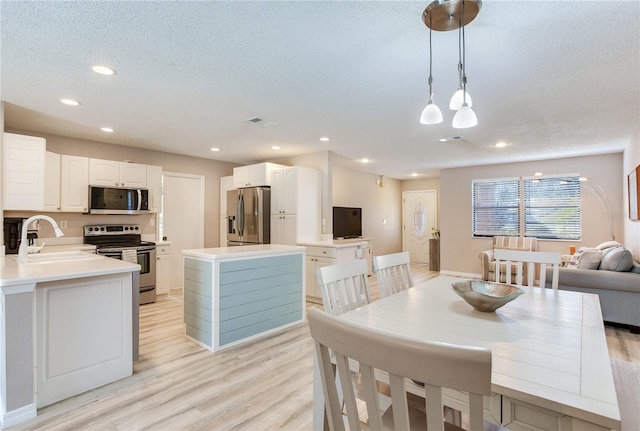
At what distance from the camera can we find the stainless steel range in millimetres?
4406

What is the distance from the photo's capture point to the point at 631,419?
4.25 feet

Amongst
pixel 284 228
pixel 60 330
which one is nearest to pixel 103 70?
pixel 60 330

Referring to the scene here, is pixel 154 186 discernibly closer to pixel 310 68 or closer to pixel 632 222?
pixel 310 68

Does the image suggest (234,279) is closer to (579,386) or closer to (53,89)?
(53,89)

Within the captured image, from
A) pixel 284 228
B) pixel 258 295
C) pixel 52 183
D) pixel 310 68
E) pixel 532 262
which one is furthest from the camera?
pixel 284 228

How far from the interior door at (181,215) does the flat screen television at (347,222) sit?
270cm

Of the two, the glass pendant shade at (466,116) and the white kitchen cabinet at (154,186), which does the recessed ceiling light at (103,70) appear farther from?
the white kitchen cabinet at (154,186)

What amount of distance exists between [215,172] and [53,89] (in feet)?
11.2

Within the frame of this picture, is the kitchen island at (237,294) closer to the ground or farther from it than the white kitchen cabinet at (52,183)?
closer to the ground

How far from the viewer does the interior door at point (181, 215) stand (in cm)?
550

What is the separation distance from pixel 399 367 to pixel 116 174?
516 centimetres

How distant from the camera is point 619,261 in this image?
364cm

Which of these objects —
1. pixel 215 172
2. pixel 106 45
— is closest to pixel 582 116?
pixel 106 45

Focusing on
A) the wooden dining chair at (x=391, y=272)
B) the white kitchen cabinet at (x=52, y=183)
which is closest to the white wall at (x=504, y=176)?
the wooden dining chair at (x=391, y=272)
